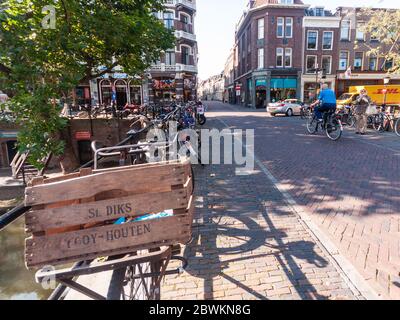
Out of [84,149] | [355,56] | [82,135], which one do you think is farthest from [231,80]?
[82,135]

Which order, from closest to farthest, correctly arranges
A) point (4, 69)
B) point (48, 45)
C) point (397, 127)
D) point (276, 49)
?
point (48, 45) < point (4, 69) < point (397, 127) < point (276, 49)

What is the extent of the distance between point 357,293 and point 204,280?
56.4 inches

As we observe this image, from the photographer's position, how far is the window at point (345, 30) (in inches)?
1256

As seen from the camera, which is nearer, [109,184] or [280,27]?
[109,184]

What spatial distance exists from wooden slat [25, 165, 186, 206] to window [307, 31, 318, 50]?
117ft

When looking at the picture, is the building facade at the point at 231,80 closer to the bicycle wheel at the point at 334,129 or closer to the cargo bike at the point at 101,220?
the bicycle wheel at the point at 334,129

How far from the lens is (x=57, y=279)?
5.59ft

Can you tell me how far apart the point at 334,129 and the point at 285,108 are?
12732 mm

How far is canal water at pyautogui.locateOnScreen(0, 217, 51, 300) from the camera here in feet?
15.4

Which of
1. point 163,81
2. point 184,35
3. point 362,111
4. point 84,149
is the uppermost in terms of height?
point 184,35

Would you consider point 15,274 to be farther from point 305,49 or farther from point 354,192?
point 305,49

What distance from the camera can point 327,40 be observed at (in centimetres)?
3212
